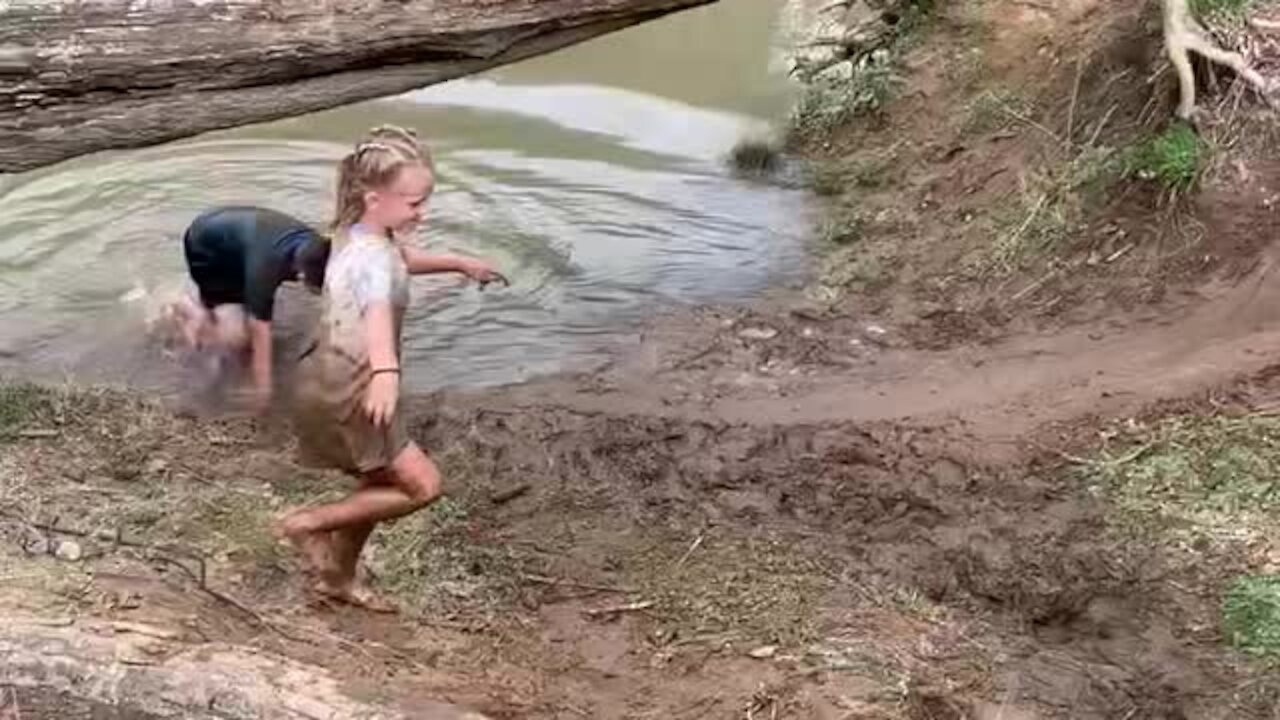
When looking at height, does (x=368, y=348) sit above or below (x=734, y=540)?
above

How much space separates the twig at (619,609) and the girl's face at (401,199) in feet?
4.20

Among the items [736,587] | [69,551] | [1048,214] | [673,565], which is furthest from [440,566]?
[1048,214]

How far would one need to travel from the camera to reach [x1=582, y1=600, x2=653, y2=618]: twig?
503cm

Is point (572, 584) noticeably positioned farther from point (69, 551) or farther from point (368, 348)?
point (69, 551)

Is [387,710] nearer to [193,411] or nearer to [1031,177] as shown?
[193,411]

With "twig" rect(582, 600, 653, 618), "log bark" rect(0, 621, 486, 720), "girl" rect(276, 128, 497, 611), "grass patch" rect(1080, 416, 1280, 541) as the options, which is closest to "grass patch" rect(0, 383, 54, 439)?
"girl" rect(276, 128, 497, 611)

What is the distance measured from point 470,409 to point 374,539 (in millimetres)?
1114

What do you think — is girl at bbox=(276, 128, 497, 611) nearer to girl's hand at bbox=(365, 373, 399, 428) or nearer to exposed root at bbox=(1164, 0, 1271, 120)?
girl's hand at bbox=(365, 373, 399, 428)

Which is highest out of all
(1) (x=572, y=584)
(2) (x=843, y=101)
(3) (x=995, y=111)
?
(3) (x=995, y=111)

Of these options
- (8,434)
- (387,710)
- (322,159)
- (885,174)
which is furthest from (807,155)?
(387,710)

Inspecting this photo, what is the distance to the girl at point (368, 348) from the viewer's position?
427cm

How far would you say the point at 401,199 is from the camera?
A: 4328mm

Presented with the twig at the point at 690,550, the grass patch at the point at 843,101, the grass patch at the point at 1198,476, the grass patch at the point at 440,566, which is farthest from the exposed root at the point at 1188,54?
the grass patch at the point at 440,566

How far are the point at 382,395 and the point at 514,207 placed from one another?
4.17m
